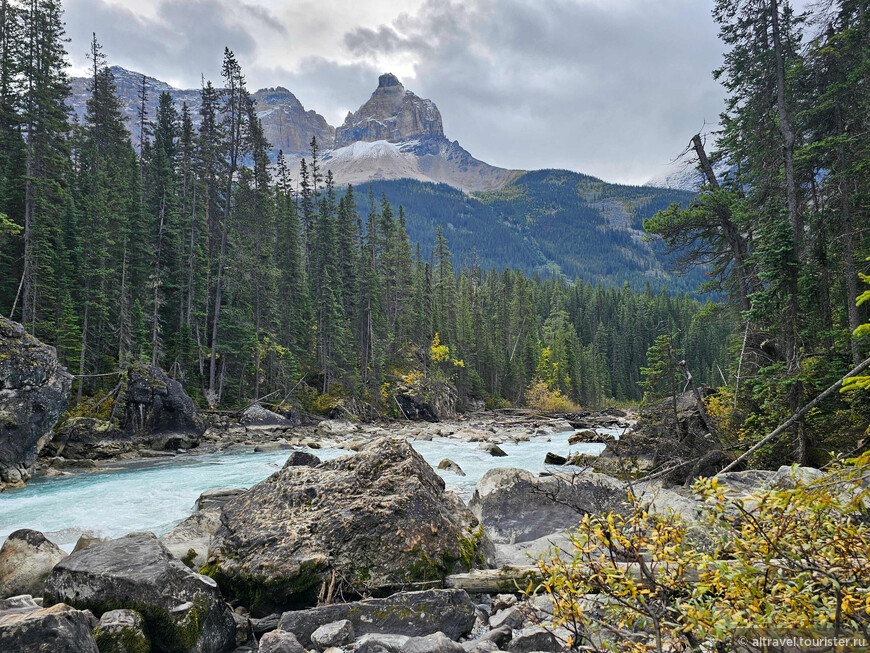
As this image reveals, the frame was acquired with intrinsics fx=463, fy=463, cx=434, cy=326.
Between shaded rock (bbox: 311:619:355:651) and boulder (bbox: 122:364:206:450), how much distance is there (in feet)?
68.4

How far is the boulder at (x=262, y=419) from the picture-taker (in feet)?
90.3

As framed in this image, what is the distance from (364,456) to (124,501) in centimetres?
903

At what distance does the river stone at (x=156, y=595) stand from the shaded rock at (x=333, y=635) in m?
1.00

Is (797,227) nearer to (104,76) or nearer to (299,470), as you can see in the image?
(299,470)

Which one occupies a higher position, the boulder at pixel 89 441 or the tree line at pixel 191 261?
the tree line at pixel 191 261

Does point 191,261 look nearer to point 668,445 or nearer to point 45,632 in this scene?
point 668,445

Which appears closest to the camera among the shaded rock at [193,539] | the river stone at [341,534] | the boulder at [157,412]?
the river stone at [341,534]

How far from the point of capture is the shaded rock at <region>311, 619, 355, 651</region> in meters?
4.21

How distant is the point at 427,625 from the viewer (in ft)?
15.3

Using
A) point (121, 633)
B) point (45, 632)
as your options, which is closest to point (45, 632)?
point (45, 632)

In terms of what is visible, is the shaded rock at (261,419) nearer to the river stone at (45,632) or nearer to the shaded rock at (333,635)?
the shaded rock at (333,635)

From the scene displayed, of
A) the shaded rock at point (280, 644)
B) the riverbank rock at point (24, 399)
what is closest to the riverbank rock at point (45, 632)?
the shaded rock at point (280, 644)

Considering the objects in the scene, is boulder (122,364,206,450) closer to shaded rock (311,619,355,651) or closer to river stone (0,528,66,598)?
river stone (0,528,66,598)

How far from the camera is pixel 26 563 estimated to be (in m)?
5.61
